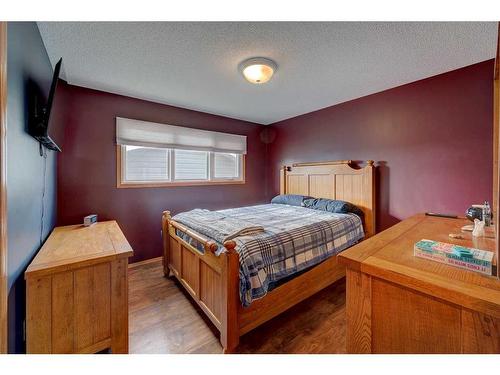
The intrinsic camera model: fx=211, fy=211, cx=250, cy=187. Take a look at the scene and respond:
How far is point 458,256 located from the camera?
833mm

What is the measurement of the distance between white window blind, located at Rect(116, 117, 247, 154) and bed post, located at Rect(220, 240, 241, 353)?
2.22 meters

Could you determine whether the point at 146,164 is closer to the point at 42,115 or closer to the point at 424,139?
the point at 42,115

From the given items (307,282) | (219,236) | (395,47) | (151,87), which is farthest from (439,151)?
(151,87)

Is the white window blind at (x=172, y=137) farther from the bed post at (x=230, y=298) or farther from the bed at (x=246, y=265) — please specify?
the bed post at (x=230, y=298)

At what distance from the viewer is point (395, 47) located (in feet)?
5.71

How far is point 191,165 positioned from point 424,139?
3.12m

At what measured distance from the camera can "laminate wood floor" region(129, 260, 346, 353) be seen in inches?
58.9

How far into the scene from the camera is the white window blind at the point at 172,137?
2781 mm

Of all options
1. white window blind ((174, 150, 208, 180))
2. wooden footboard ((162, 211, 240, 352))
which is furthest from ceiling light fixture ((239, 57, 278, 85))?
white window blind ((174, 150, 208, 180))

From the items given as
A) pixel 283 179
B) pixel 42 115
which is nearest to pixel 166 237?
pixel 42 115

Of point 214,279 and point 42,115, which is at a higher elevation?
point 42,115

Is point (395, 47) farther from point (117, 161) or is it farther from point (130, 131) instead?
point (117, 161)

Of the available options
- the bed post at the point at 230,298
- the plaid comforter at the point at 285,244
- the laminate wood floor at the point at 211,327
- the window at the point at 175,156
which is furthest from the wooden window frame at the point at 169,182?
the bed post at the point at 230,298

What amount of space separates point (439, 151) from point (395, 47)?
4.26ft
